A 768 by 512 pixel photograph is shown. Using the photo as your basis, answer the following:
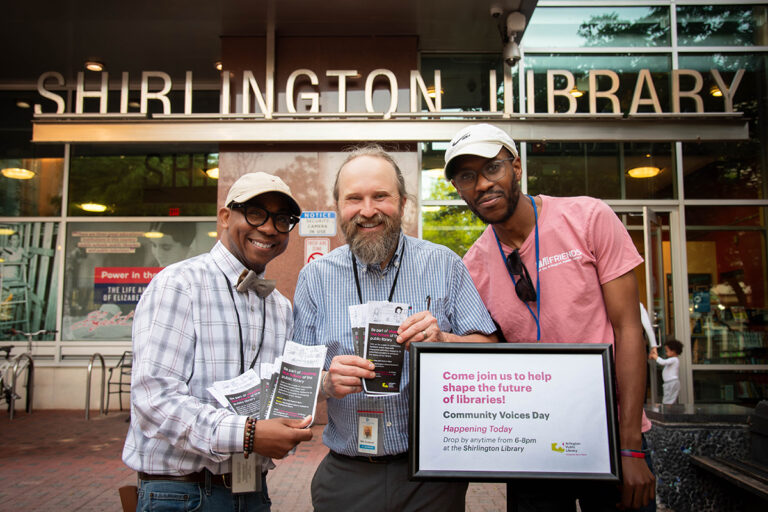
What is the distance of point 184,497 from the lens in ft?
5.88

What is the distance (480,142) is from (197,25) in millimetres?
6397

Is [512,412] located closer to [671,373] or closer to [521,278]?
[521,278]

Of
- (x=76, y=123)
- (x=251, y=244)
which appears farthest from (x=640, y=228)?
(x=76, y=123)

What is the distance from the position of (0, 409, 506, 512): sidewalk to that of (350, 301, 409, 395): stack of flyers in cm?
316

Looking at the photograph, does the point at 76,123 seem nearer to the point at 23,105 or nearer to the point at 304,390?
the point at 23,105

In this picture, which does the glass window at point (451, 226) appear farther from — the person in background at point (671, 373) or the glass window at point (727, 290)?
the glass window at point (727, 290)

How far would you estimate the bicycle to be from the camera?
7.71 metres

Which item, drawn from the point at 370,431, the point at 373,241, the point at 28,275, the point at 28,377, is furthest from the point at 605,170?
the point at 28,275

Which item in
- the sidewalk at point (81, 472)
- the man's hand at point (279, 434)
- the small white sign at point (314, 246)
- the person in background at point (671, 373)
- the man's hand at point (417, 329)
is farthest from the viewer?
the person in background at point (671, 373)

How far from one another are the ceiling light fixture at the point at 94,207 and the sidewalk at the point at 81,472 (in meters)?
3.85

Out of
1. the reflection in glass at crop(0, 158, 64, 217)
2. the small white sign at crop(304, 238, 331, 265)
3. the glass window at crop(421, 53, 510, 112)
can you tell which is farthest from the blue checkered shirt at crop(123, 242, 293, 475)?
the reflection in glass at crop(0, 158, 64, 217)

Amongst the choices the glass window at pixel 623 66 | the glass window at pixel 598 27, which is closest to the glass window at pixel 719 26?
the glass window at pixel 598 27

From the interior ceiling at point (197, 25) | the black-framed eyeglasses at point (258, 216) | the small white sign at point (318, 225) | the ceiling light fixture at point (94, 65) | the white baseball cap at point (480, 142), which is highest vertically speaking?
the interior ceiling at point (197, 25)

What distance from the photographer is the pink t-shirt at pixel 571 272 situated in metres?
1.96
